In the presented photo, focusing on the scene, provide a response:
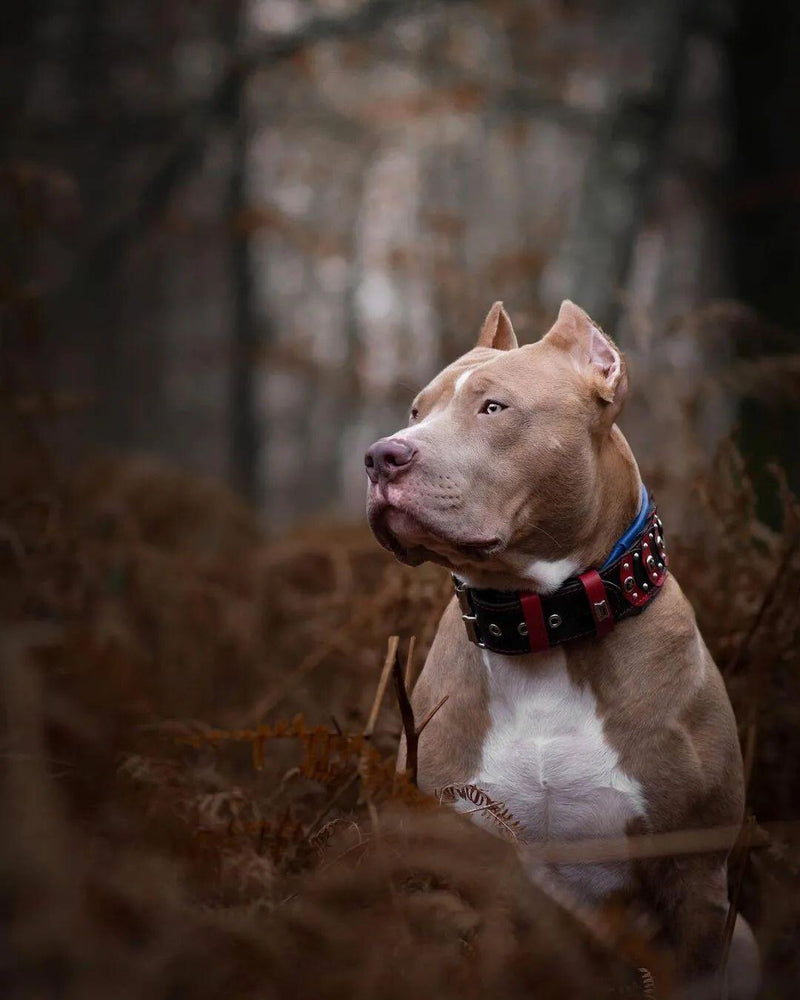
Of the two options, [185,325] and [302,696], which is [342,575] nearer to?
[302,696]

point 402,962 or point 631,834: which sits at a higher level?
point 402,962

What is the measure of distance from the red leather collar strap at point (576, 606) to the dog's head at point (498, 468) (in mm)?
96

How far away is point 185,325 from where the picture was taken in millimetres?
13438

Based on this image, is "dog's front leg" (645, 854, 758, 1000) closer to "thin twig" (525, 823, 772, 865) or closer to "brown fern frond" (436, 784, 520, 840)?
"thin twig" (525, 823, 772, 865)

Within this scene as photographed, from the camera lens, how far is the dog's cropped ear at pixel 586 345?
8.55ft

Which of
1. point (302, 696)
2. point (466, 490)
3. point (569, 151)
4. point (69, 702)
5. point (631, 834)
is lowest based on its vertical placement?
point (302, 696)

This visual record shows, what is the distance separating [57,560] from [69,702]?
5.99 ft

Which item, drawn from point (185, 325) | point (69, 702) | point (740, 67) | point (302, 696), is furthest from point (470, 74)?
point (69, 702)

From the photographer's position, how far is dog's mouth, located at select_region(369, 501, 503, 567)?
2307mm

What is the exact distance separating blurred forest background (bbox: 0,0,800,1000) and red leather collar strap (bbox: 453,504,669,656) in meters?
0.30

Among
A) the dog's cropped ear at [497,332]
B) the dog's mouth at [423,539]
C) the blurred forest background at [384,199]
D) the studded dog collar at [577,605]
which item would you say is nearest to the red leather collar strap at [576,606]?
the studded dog collar at [577,605]

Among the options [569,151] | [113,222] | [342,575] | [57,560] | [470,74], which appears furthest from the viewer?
[569,151]

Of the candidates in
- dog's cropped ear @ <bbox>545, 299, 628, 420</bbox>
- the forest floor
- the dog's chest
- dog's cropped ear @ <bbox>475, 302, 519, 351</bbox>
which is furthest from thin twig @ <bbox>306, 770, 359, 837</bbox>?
dog's cropped ear @ <bbox>475, 302, 519, 351</bbox>

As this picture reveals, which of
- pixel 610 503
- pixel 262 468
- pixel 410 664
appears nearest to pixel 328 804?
pixel 410 664
